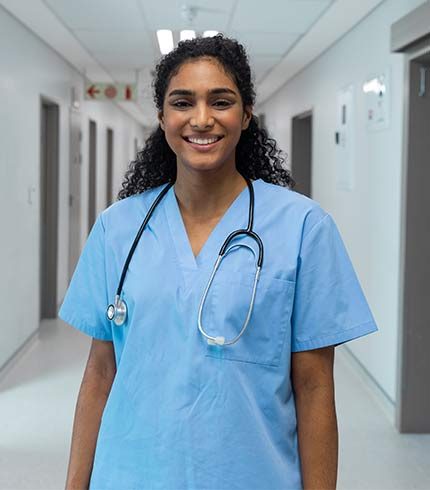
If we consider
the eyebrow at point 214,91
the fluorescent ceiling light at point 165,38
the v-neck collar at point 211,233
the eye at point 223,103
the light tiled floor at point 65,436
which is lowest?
the light tiled floor at point 65,436

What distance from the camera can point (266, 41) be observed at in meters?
5.08

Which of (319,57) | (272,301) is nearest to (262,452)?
(272,301)

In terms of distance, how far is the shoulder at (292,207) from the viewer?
43.9 inches

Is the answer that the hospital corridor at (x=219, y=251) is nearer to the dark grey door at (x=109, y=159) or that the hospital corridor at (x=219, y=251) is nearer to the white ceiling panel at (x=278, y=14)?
the white ceiling panel at (x=278, y=14)

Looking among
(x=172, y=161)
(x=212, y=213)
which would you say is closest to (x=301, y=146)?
(x=172, y=161)

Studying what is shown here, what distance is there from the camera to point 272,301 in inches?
42.4

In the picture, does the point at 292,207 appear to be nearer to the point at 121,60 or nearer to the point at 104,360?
the point at 104,360

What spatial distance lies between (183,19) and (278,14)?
55 centimetres

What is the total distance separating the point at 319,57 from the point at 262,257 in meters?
4.77

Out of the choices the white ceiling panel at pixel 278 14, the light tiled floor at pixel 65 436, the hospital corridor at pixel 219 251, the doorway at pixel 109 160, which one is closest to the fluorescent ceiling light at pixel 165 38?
the hospital corridor at pixel 219 251

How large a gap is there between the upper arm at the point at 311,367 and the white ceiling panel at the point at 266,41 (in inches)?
145

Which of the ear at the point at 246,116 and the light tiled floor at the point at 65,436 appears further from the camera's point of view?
the light tiled floor at the point at 65,436

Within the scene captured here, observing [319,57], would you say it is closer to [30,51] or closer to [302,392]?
[30,51]

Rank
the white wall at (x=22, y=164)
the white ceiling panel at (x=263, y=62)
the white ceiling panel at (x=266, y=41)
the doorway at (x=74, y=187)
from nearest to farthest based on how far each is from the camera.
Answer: the white wall at (x=22, y=164)
the white ceiling panel at (x=266, y=41)
the white ceiling panel at (x=263, y=62)
the doorway at (x=74, y=187)
